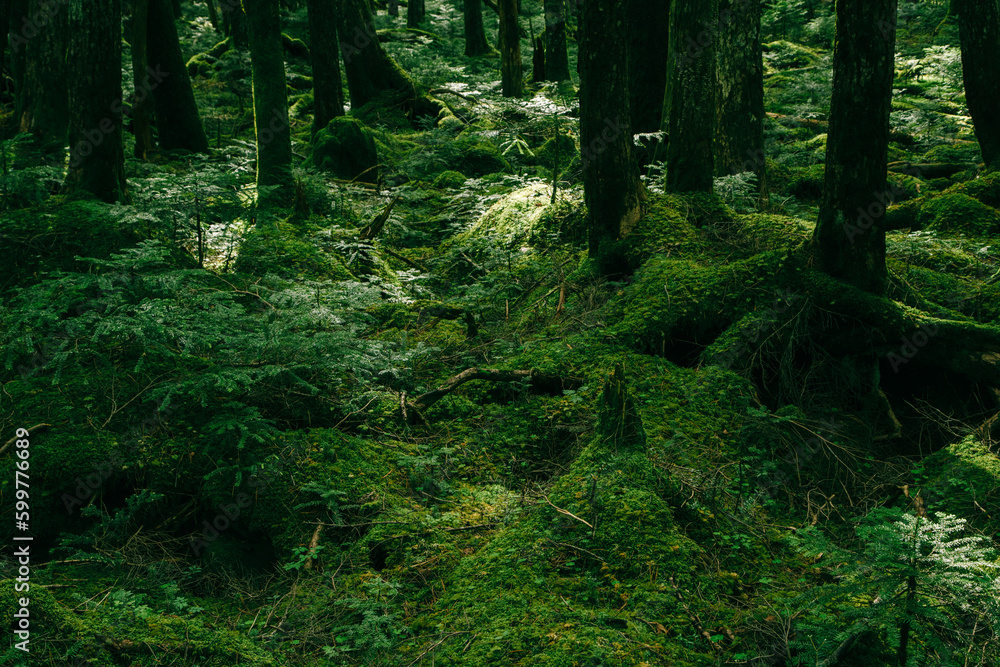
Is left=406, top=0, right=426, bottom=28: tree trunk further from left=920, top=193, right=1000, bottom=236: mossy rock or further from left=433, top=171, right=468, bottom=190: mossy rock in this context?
left=920, top=193, right=1000, bottom=236: mossy rock

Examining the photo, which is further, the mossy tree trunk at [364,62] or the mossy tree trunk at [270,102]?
the mossy tree trunk at [364,62]

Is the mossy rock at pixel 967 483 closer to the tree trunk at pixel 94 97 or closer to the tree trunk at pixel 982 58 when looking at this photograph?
the tree trunk at pixel 982 58

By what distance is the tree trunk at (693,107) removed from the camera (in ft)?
24.2

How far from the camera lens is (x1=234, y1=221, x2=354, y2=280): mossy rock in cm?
711

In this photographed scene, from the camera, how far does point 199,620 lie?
3.23 m

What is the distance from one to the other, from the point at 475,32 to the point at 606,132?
18.1 metres

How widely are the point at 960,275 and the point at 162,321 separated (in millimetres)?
7362

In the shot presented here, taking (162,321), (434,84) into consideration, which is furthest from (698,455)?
(434,84)

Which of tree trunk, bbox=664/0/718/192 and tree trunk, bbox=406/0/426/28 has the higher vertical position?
tree trunk, bbox=406/0/426/28

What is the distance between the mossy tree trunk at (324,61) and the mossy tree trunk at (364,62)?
98.7 inches

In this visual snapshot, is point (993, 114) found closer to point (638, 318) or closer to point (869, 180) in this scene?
point (869, 180)

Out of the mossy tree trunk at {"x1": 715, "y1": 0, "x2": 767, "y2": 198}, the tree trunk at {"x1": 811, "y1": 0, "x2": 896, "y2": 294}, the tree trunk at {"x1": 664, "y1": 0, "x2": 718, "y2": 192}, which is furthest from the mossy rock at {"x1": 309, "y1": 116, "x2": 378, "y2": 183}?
the tree trunk at {"x1": 811, "y1": 0, "x2": 896, "y2": 294}

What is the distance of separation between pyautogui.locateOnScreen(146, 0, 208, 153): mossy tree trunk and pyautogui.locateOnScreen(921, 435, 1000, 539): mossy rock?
464 inches

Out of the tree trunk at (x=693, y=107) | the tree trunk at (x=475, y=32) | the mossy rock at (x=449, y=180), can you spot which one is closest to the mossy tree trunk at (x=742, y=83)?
the tree trunk at (x=693, y=107)
